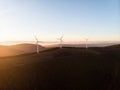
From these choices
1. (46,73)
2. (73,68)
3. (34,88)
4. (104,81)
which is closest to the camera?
(34,88)

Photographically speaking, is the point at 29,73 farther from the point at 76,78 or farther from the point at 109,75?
the point at 109,75

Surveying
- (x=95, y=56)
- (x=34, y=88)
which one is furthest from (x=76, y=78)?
(x=95, y=56)

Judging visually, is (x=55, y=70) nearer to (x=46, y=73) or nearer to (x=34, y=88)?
(x=46, y=73)

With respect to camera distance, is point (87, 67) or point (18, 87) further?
point (87, 67)

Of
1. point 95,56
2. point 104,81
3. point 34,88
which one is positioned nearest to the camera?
point 34,88

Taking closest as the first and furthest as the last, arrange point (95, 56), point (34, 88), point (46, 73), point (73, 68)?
point (34, 88) < point (46, 73) < point (73, 68) < point (95, 56)

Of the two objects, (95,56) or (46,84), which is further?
(95,56)

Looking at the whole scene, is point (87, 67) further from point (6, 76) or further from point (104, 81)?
point (6, 76)

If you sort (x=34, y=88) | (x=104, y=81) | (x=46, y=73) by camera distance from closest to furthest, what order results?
(x=34, y=88) → (x=104, y=81) → (x=46, y=73)

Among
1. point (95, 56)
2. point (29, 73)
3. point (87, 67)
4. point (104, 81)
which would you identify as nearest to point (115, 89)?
point (104, 81)
